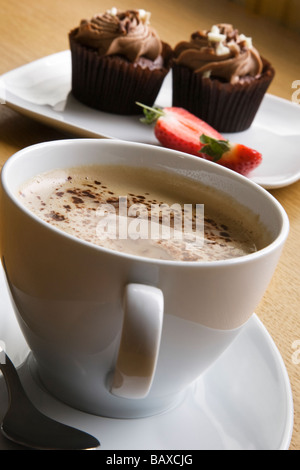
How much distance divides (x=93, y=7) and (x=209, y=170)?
4.52ft

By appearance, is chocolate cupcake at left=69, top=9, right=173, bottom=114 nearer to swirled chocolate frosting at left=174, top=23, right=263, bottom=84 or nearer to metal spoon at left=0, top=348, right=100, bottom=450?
Result: swirled chocolate frosting at left=174, top=23, right=263, bottom=84

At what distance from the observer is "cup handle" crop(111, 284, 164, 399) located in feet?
1.49

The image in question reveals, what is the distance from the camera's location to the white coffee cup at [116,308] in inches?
18.4

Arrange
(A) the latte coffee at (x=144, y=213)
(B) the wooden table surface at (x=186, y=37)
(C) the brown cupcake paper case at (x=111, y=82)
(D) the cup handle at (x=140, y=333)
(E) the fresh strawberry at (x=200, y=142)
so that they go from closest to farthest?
(D) the cup handle at (x=140, y=333) → (A) the latte coffee at (x=144, y=213) → (B) the wooden table surface at (x=186, y=37) → (E) the fresh strawberry at (x=200, y=142) → (C) the brown cupcake paper case at (x=111, y=82)

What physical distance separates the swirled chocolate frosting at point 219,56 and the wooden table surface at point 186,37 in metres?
0.20

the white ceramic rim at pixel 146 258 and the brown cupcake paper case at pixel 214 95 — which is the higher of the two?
the white ceramic rim at pixel 146 258

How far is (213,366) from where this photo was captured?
63cm

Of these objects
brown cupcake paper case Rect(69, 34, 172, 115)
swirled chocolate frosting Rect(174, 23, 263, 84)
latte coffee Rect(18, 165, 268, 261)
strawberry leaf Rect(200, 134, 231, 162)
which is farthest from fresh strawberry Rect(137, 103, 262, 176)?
latte coffee Rect(18, 165, 268, 261)

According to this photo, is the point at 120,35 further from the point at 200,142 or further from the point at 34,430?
the point at 34,430

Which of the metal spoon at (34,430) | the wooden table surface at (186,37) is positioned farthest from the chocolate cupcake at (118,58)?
the metal spoon at (34,430)

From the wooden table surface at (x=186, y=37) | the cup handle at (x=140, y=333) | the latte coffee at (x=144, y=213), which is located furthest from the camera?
the wooden table surface at (x=186, y=37)

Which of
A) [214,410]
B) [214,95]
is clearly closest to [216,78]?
[214,95]

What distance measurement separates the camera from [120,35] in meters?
1.42

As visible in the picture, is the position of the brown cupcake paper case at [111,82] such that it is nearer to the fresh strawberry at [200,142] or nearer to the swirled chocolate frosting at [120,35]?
the swirled chocolate frosting at [120,35]
